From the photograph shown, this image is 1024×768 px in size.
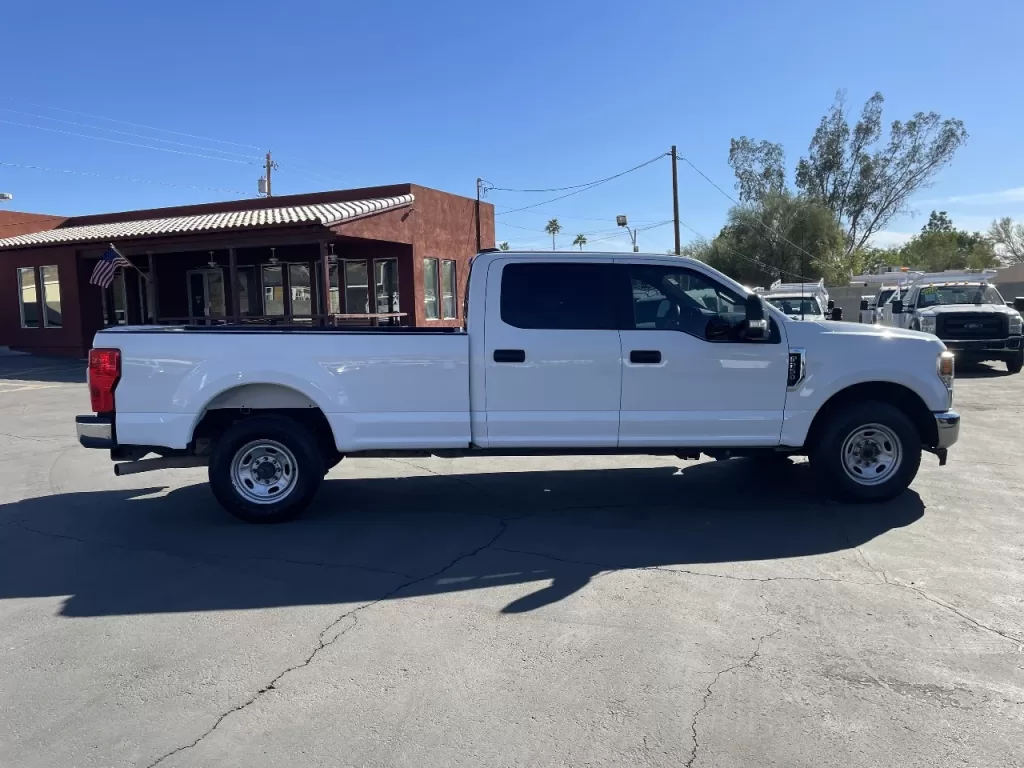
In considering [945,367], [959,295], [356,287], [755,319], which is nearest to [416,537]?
[755,319]

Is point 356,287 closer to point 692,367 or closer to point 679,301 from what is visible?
point 679,301

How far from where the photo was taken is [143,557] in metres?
5.61

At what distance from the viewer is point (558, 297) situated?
634 centimetres

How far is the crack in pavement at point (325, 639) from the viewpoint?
3.28 metres

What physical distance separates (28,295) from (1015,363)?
1049 inches

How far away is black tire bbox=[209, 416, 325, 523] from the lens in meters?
6.25

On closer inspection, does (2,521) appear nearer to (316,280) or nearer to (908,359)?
(908,359)

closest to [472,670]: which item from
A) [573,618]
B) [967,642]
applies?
[573,618]

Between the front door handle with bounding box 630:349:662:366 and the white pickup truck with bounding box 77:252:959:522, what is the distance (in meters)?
0.01

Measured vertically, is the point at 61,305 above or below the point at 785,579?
above

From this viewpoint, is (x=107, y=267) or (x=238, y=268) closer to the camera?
(x=107, y=267)

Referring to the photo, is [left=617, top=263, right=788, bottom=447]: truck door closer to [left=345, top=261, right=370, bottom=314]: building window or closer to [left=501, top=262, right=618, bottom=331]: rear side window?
[left=501, top=262, right=618, bottom=331]: rear side window

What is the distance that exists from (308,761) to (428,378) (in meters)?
3.42

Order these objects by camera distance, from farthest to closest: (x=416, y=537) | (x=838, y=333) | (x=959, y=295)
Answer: (x=959, y=295) < (x=838, y=333) < (x=416, y=537)
